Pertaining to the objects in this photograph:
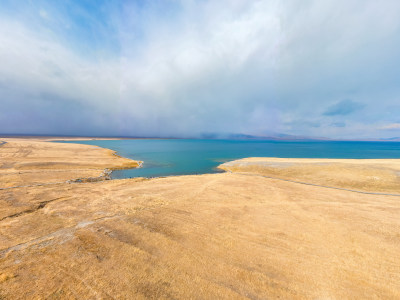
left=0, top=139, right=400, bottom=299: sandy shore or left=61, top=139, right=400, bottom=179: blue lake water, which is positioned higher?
left=0, top=139, right=400, bottom=299: sandy shore

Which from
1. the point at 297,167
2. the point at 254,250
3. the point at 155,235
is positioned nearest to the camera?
the point at 254,250

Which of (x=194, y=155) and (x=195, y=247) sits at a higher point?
(x=195, y=247)

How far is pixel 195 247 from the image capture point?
26.9 feet

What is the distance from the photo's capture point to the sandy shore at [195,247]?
5949 mm

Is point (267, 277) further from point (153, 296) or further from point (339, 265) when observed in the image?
point (153, 296)

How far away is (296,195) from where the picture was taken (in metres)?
17.0

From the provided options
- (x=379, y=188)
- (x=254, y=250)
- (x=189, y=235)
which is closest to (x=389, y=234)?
(x=254, y=250)

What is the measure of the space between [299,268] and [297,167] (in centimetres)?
3050

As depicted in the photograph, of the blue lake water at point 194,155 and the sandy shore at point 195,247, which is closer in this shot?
the sandy shore at point 195,247

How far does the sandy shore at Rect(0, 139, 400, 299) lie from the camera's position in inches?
234

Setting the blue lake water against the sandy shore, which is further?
the blue lake water

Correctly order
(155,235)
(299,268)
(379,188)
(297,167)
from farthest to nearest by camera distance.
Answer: (297,167), (379,188), (155,235), (299,268)

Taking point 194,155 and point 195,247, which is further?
point 194,155

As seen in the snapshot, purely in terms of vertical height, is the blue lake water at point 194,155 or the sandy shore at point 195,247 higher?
the sandy shore at point 195,247
